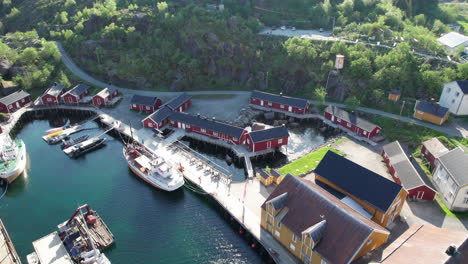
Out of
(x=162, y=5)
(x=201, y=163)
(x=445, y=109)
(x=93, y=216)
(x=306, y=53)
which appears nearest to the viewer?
(x=93, y=216)

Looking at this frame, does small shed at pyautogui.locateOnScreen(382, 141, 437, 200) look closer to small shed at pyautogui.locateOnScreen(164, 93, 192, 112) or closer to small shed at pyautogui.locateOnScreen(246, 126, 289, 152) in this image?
small shed at pyautogui.locateOnScreen(246, 126, 289, 152)

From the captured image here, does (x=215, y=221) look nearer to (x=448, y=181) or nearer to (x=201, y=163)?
(x=201, y=163)

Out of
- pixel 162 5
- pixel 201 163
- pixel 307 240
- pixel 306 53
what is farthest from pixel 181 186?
pixel 162 5

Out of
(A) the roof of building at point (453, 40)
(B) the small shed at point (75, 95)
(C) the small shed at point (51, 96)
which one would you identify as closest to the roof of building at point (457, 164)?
(A) the roof of building at point (453, 40)

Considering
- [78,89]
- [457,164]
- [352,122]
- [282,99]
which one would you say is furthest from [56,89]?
[457,164]

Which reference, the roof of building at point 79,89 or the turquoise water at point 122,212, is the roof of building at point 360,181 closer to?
the turquoise water at point 122,212

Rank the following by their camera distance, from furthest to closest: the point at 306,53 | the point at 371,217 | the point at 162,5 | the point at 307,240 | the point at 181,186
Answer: the point at 162,5 → the point at 306,53 → the point at 181,186 → the point at 371,217 → the point at 307,240

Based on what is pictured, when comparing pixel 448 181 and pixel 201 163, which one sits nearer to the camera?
pixel 448 181

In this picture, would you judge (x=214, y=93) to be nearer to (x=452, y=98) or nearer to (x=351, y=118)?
(x=351, y=118)
